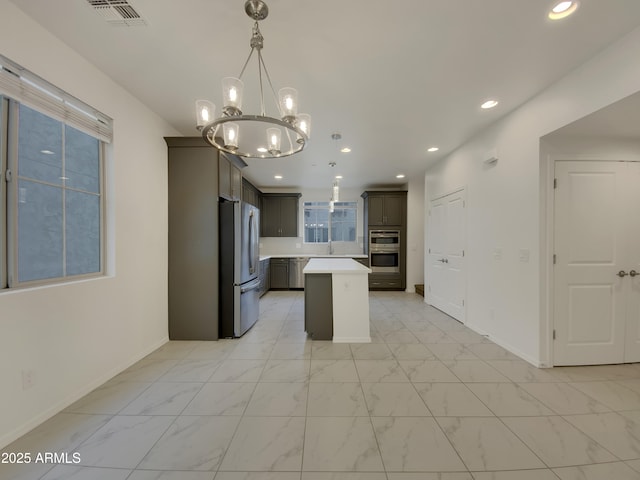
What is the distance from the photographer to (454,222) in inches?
149

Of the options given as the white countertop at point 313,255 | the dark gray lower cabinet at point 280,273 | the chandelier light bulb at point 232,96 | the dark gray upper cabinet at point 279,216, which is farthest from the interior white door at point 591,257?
the dark gray upper cabinet at point 279,216

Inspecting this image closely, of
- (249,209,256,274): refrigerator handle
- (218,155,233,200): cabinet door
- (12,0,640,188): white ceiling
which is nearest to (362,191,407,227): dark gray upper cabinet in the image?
(12,0,640,188): white ceiling

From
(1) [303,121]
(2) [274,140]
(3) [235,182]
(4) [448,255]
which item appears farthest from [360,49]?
(4) [448,255]

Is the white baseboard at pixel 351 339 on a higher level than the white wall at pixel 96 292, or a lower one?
lower

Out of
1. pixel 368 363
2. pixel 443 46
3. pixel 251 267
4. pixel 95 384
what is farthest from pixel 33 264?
pixel 443 46

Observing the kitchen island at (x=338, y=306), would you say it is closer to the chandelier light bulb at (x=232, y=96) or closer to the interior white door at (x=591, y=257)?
the interior white door at (x=591, y=257)

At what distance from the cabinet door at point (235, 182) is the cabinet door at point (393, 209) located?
367 cm

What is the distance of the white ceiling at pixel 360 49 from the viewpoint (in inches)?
60.4

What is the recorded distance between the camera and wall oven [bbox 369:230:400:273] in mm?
6027

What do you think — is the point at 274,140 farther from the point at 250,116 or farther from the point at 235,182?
the point at 235,182

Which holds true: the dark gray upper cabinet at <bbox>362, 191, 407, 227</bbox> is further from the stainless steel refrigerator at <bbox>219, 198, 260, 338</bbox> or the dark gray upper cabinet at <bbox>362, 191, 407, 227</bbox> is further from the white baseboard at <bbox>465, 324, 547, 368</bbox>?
the stainless steel refrigerator at <bbox>219, 198, 260, 338</bbox>

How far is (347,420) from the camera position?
1.72m

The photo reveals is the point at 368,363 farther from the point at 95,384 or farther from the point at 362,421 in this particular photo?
the point at 95,384

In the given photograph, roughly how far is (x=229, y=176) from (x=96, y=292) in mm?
1961
